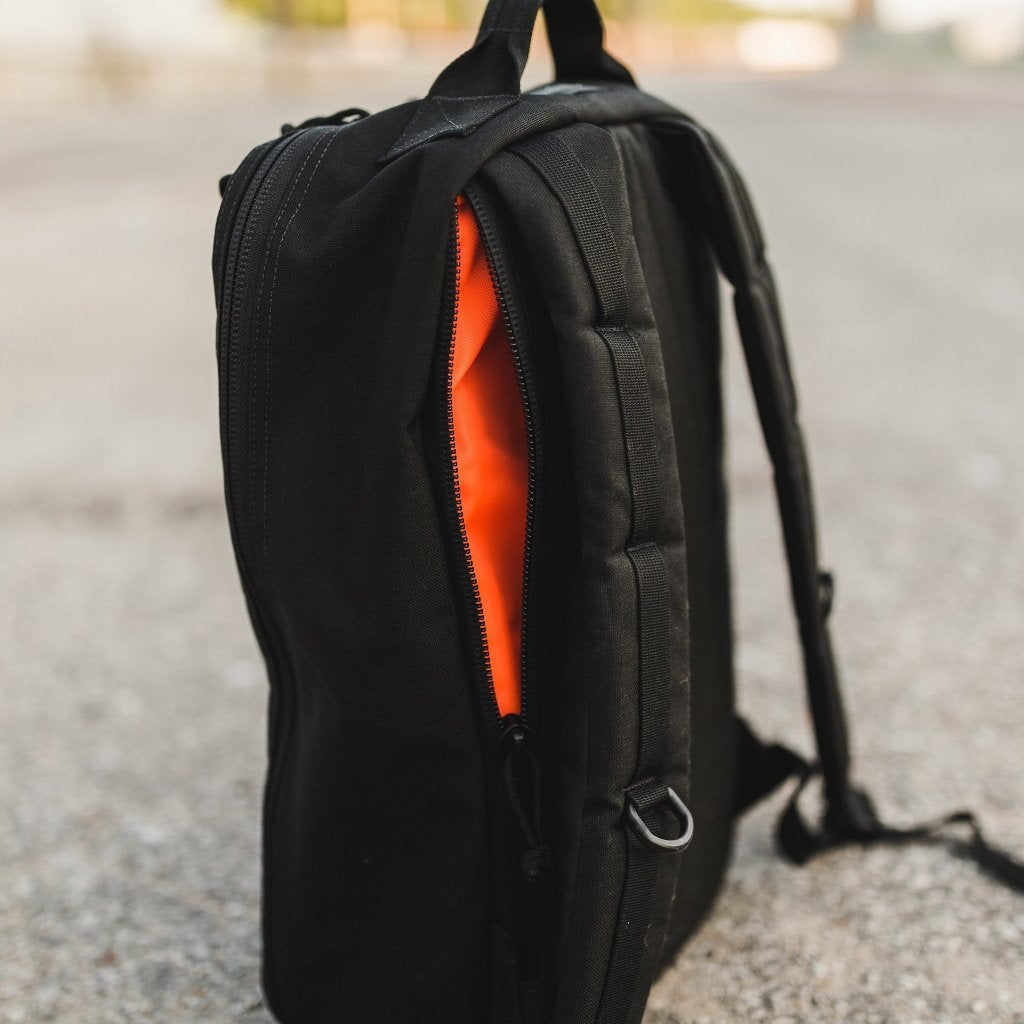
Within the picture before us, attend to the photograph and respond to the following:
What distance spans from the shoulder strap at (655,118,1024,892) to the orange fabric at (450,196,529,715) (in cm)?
31

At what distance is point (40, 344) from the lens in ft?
12.6

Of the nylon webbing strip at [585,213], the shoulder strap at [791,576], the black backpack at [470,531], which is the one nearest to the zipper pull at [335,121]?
the black backpack at [470,531]

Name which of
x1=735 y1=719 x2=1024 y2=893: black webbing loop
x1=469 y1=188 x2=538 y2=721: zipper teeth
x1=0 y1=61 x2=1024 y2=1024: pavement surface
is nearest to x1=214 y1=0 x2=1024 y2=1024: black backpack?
x1=469 y1=188 x2=538 y2=721: zipper teeth

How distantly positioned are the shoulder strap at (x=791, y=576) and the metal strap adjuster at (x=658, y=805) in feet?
1.15

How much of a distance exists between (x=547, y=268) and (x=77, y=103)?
1196 cm

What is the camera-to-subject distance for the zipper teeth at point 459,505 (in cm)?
80

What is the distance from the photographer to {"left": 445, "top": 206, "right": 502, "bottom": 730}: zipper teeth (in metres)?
0.80

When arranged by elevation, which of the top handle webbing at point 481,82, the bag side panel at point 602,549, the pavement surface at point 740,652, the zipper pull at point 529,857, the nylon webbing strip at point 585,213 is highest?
the top handle webbing at point 481,82

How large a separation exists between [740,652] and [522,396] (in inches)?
43.2

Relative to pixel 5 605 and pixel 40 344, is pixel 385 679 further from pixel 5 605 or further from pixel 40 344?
pixel 40 344

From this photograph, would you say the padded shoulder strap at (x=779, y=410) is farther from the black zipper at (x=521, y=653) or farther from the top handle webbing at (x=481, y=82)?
the black zipper at (x=521, y=653)

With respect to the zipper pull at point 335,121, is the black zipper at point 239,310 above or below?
below

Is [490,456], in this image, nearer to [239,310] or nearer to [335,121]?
[239,310]

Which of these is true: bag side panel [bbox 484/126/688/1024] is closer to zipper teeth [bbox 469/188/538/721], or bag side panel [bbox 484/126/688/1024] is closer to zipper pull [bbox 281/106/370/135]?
zipper teeth [bbox 469/188/538/721]
